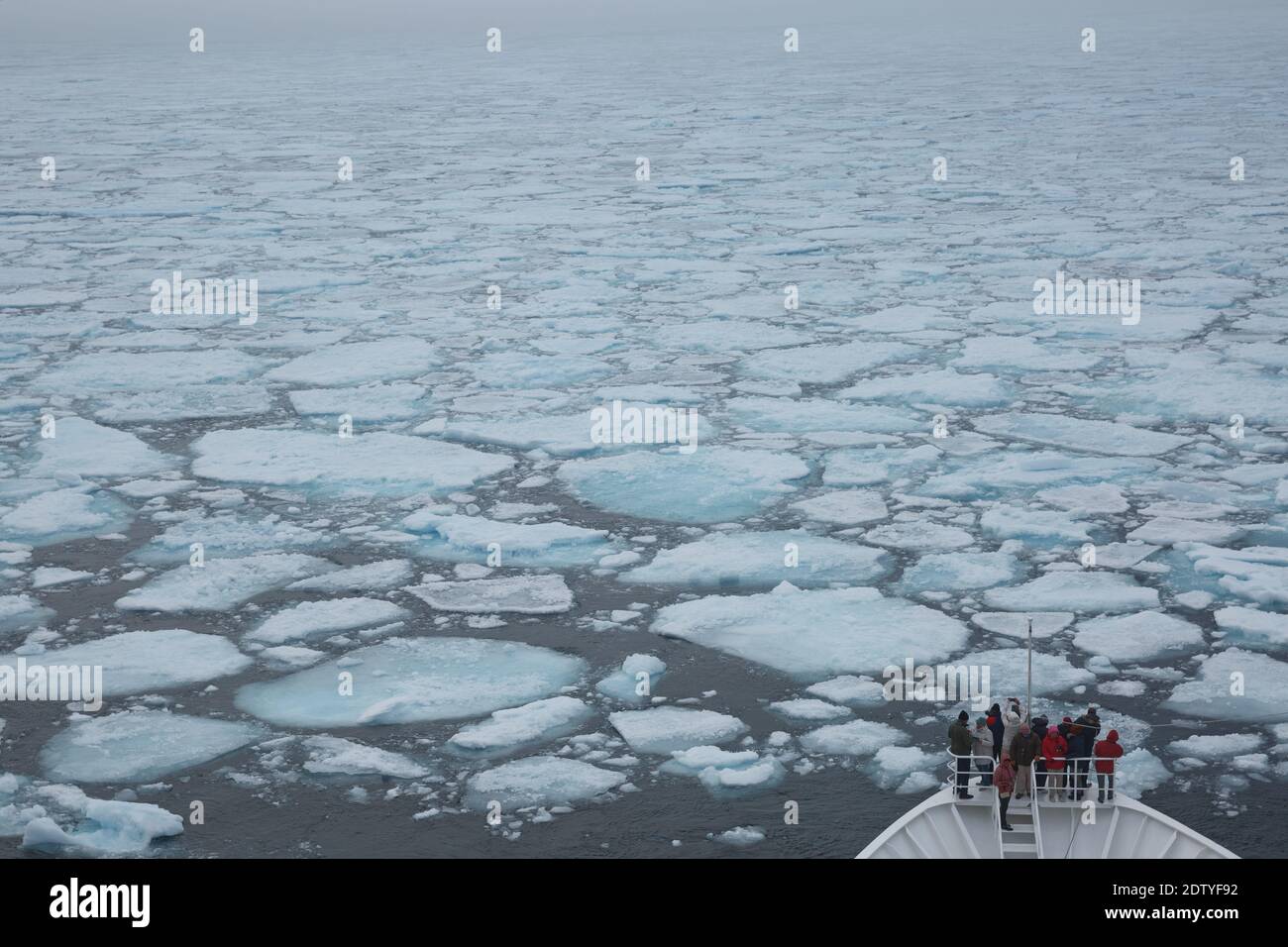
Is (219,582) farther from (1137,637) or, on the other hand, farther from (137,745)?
(1137,637)

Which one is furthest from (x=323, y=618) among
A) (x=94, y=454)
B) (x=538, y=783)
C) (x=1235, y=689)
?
(x=1235, y=689)

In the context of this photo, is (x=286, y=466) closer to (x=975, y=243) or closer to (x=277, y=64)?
(x=975, y=243)

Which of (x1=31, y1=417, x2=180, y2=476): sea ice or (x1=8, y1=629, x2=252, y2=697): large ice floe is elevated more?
(x1=31, y1=417, x2=180, y2=476): sea ice

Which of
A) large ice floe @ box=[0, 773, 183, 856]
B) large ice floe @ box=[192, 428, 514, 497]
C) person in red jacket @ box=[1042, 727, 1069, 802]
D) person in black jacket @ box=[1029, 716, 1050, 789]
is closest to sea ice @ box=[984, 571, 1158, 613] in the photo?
person in black jacket @ box=[1029, 716, 1050, 789]

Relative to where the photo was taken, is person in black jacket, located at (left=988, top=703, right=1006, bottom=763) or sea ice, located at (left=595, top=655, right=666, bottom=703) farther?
sea ice, located at (left=595, top=655, right=666, bottom=703)

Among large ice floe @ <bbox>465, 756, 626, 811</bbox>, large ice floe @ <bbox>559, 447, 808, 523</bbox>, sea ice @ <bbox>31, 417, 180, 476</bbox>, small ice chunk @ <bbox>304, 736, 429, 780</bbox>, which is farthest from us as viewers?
sea ice @ <bbox>31, 417, 180, 476</bbox>

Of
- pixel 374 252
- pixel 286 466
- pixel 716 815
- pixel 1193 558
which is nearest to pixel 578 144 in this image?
pixel 374 252

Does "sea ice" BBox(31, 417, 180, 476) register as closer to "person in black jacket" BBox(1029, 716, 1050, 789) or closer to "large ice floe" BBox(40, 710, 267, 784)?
"large ice floe" BBox(40, 710, 267, 784)

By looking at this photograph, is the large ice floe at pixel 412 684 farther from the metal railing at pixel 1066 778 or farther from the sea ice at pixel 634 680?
the metal railing at pixel 1066 778
